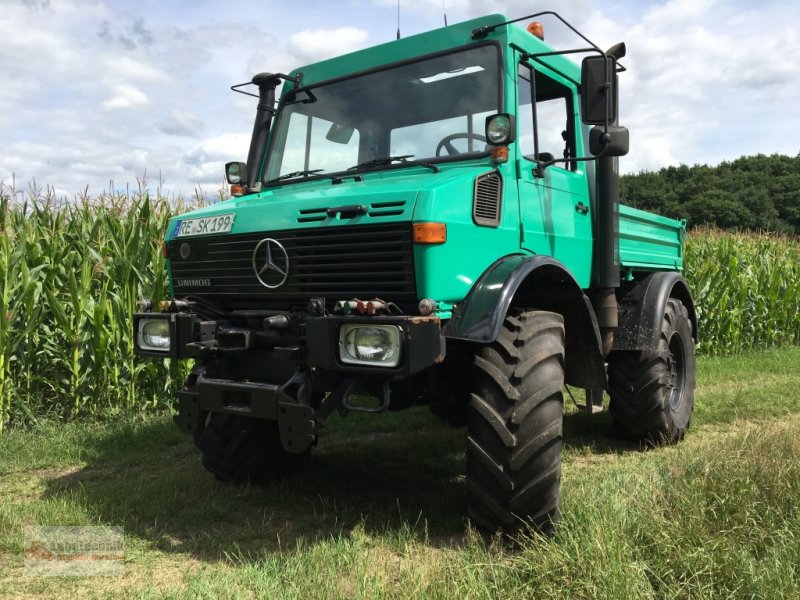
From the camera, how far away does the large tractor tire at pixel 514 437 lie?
3299mm

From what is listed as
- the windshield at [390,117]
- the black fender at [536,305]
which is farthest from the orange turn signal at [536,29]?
the black fender at [536,305]

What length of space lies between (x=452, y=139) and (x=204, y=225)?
1592 mm

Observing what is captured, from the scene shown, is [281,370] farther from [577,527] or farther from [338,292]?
[577,527]

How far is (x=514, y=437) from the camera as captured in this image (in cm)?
328

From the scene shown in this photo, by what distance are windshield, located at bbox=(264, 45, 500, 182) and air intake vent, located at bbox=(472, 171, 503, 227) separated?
0.25 meters

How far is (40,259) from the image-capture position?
6105 mm

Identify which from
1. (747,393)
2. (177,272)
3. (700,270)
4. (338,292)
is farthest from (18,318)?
(700,270)

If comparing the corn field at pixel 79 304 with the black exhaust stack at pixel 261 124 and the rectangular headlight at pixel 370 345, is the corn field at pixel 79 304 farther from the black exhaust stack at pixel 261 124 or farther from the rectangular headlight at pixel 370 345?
the rectangular headlight at pixel 370 345

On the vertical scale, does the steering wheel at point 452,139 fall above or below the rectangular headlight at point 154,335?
above

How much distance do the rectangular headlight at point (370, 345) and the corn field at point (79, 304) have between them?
3.63 m

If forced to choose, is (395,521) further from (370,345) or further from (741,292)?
(741,292)

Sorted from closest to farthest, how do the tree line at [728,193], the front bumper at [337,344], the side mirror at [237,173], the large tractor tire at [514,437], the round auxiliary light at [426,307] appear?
the front bumper at [337,344] < the round auxiliary light at [426,307] < the large tractor tire at [514,437] < the side mirror at [237,173] < the tree line at [728,193]

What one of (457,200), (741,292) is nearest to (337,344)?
(457,200)

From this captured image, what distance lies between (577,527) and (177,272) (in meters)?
2.85
